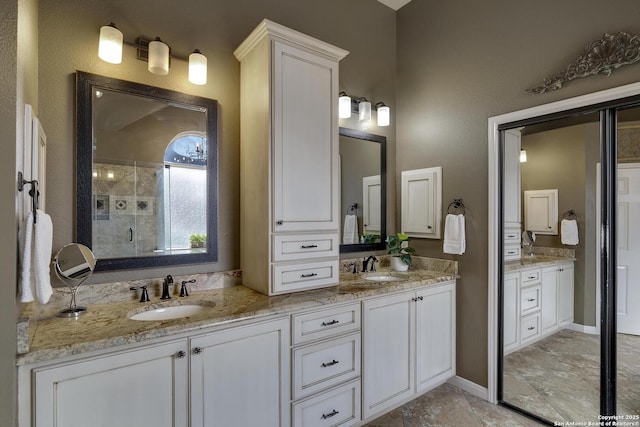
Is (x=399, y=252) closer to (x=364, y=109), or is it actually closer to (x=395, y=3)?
(x=364, y=109)

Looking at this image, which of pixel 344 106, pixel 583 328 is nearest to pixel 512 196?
pixel 583 328

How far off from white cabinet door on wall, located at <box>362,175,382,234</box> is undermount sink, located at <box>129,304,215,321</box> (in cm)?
152

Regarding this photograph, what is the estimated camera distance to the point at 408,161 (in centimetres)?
297

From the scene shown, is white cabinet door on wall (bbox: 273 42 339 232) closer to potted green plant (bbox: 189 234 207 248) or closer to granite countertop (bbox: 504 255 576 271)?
potted green plant (bbox: 189 234 207 248)

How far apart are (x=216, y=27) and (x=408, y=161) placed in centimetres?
187

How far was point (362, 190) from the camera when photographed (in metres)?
2.81

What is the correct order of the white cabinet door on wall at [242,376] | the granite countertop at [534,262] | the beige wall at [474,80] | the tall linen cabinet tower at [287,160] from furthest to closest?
the granite countertop at [534,262]
the beige wall at [474,80]
the tall linen cabinet tower at [287,160]
the white cabinet door on wall at [242,376]

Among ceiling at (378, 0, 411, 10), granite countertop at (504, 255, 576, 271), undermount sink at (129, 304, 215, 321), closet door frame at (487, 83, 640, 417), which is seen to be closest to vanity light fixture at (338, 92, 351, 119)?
ceiling at (378, 0, 411, 10)

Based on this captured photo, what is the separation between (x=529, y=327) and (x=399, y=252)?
41.1 inches

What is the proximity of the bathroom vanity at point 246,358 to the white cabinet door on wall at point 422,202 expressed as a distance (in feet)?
1.54

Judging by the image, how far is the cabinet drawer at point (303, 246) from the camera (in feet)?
6.26

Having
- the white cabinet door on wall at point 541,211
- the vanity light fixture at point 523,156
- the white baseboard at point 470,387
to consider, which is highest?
the vanity light fixture at point 523,156

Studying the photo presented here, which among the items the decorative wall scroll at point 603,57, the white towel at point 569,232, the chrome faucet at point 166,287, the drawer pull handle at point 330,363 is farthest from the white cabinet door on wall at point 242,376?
the decorative wall scroll at point 603,57

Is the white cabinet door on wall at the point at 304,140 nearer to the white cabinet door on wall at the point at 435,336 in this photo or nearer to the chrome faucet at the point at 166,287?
the chrome faucet at the point at 166,287
